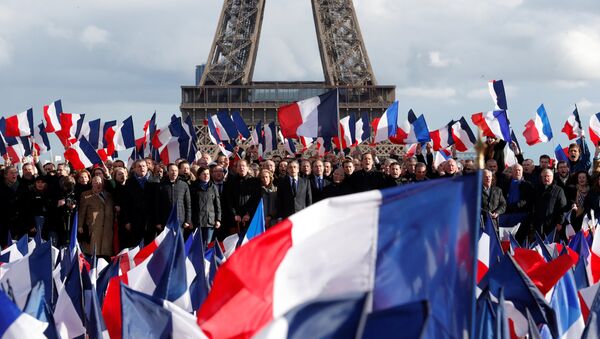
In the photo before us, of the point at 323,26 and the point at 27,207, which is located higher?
the point at 323,26

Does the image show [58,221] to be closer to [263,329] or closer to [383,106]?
[263,329]

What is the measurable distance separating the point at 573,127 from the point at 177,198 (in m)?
8.85

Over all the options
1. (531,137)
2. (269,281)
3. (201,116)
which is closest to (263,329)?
(269,281)

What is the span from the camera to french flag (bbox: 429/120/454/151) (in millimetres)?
21406

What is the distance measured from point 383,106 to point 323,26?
19.2 ft

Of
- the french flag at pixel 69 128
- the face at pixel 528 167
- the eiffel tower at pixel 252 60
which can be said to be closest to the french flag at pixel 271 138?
the french flag at pixel 69 128

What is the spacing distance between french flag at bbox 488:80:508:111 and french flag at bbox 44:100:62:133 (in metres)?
8.27

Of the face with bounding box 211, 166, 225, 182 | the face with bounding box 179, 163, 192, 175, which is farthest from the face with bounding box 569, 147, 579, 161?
the face with bounding box 179, 163, 192, 175

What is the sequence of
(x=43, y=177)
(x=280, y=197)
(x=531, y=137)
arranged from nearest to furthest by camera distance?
1. (x=280, y=197)
2. (x=43, y=177)
3. (x=531, y=137)

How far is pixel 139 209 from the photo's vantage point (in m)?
12.0

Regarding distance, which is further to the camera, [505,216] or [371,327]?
[505,216]

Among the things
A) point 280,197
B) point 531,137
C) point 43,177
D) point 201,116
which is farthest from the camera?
point 201,116

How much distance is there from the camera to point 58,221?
12.4m

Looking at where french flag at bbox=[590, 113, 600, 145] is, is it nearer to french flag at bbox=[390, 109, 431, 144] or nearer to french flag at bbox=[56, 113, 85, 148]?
french flag at bbox=[390, 109, 431, 144]
